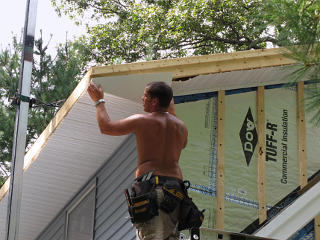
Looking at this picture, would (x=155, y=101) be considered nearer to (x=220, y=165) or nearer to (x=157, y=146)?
(x=157, y=146)

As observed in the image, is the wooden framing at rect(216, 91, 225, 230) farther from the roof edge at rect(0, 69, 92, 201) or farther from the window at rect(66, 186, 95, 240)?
the roof edge at rect(0, 69, 92, 201)

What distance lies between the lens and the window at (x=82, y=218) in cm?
970

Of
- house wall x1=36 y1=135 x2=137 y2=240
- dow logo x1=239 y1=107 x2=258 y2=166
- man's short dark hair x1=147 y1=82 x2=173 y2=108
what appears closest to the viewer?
man's short dark hair x1=147 y1=82 x2=173 y2=108

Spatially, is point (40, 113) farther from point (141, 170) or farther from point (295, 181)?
point (141, 170)

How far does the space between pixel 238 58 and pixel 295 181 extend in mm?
2050

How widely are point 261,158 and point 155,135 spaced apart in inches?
156

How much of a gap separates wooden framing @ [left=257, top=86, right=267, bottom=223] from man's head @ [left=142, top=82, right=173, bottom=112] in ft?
12.5

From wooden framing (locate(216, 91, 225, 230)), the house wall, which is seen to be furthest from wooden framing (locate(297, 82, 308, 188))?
the house wall

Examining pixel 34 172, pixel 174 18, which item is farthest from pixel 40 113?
pixel 34 172

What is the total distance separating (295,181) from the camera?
8945mm

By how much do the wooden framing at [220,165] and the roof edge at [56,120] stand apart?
2303 mm

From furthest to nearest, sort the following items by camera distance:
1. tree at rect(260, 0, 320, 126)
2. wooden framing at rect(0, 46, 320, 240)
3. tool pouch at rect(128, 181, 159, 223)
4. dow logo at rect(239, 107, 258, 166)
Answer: dow logo at rect(239, 107, 258, 166)
wooden framing at rect(0, 46, 320, 240)
tool pouch at rect(128, 181, 159, 223)
tree at rect(260, 0, 320, 126)

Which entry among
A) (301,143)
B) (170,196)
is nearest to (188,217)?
(170,196)

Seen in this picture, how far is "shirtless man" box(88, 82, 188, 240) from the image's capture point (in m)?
5.12
